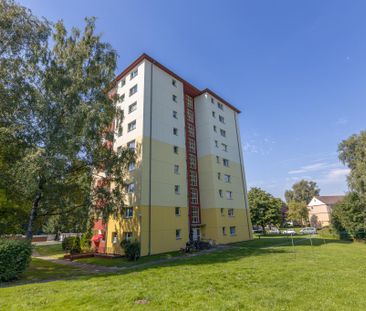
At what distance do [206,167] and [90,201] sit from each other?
17.0 m

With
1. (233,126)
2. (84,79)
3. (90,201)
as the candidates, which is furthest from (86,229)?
(233,126)

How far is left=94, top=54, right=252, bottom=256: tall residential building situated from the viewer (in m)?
23.0

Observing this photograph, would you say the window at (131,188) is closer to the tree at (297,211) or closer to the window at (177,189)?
the window at (177,189)

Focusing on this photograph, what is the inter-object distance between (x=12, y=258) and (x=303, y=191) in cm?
10230

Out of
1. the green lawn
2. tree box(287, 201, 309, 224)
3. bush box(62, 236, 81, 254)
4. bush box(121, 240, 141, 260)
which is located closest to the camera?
the green lawn

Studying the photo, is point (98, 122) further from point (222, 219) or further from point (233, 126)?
point (233, 126)

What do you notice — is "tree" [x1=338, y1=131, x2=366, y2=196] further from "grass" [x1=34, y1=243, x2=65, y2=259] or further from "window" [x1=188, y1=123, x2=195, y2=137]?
"grass" [x1=34, y1=243, x2=65, y2=259]

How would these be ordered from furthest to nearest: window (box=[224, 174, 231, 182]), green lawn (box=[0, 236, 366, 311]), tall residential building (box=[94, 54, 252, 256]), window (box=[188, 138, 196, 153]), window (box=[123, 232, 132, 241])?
window (box=[224, 174, 231, 182]) < window (box=[188, 138, 196, 153]) < tall residential building (box=[94, 54, 252, 256]) < window (box=[123, 232, 132, 241]) < green lawn (box=[0, 236, 366, 311])

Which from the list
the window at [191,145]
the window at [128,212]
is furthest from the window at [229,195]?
the window at [128,212]

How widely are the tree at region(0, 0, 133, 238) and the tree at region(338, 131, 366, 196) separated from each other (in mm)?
31564

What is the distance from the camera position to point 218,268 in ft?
45.6

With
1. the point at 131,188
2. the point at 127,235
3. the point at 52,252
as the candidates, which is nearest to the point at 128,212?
the point at 127,235

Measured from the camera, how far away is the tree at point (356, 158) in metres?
30.1

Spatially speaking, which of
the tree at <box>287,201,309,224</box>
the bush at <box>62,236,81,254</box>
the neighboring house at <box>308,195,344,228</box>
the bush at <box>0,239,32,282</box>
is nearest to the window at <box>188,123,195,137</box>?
the bush at <box>62,236,81,254</box>
